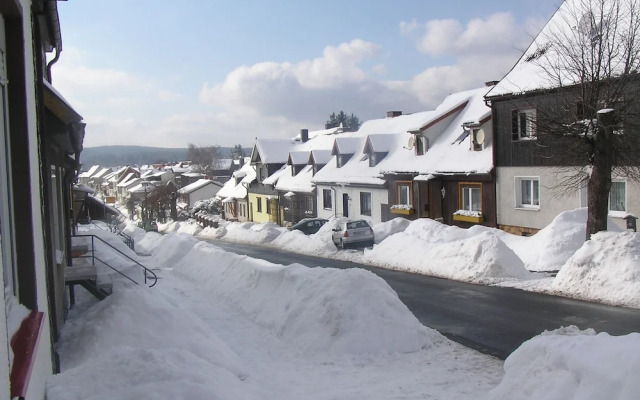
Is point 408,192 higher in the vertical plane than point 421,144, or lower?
lower

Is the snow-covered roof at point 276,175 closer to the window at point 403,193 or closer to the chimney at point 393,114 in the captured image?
the chimney at point 393,114

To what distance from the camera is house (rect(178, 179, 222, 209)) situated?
7969 cm

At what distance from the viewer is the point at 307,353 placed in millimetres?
10070

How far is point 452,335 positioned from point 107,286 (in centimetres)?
722

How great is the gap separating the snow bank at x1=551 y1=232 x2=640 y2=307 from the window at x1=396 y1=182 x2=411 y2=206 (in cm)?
1639

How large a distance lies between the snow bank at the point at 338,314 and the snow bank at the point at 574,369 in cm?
353

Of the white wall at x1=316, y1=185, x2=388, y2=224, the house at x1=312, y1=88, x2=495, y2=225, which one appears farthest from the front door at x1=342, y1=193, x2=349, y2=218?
the white wall at x1=316, y1=185, x2=388, y2=224

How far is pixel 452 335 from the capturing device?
1164 cm

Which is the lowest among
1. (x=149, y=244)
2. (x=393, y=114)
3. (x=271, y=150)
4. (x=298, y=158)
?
(x=149, y=244)

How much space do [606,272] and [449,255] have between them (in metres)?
6.10

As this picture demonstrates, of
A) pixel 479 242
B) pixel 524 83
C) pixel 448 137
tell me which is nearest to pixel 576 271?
pixel 479 242

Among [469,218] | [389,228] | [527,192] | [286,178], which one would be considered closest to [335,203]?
[286,178]

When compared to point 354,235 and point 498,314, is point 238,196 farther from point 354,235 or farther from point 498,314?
point 498,314

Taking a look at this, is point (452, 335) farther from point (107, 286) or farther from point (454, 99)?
point (454, 99)
